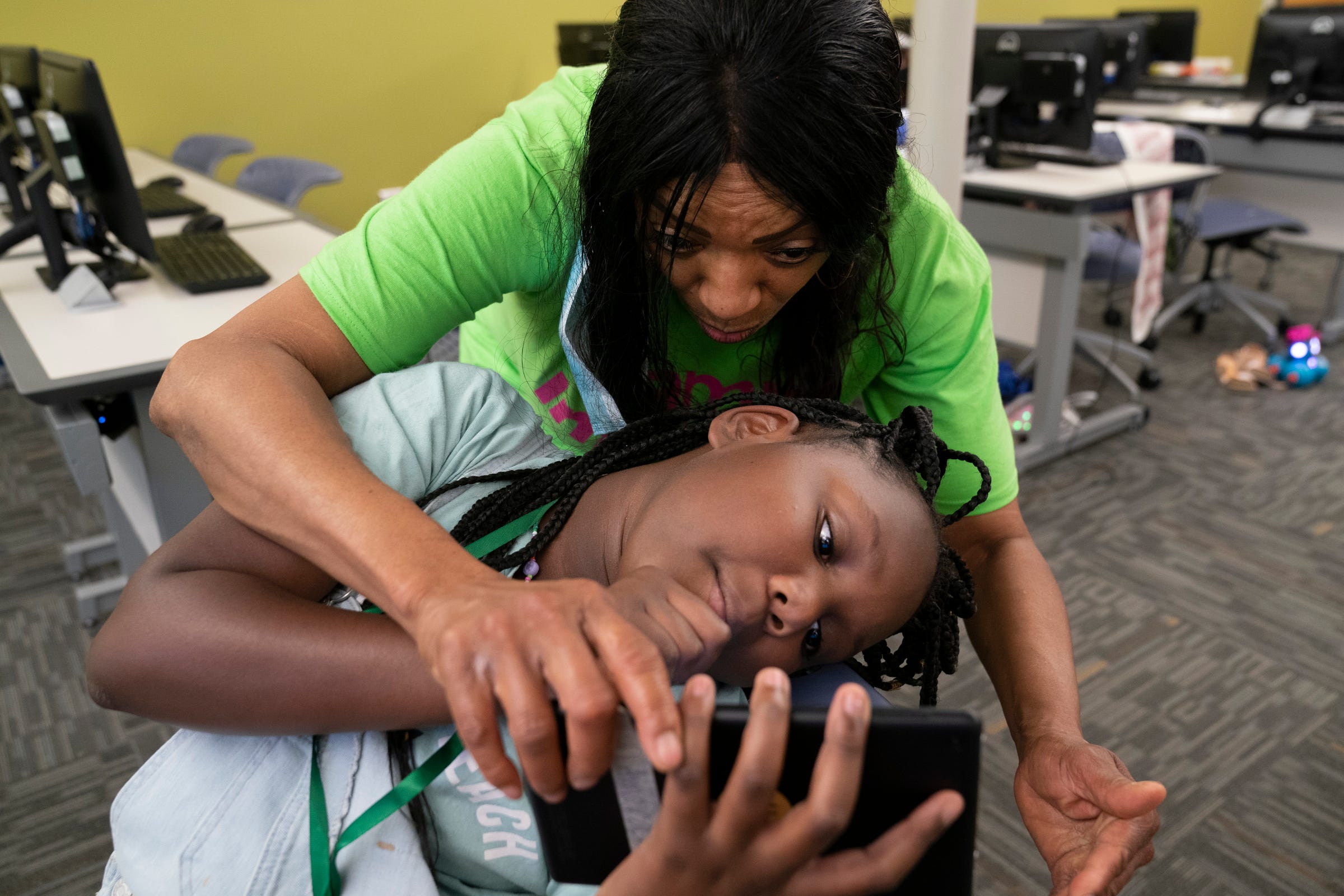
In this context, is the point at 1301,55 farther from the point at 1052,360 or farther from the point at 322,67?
the point at 322,67

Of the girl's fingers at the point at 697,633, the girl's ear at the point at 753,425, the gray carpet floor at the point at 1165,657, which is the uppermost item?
the girl's ear at the point at 753,425

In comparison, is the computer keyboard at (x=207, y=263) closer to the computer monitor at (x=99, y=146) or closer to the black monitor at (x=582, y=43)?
the computer monitor at (x=99, y=146)

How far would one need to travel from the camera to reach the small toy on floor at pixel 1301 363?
12.5 feet

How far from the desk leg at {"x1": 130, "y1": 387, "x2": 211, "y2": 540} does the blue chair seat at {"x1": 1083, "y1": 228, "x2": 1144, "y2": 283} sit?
3006 millimetres

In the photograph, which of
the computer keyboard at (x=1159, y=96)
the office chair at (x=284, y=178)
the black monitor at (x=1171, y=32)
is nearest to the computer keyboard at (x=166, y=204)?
the office chair at (x=284, y=178)

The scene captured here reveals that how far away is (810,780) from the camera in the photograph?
0.56 meters

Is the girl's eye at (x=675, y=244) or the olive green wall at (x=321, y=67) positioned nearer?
the girl's eye at (x=675, y=244)

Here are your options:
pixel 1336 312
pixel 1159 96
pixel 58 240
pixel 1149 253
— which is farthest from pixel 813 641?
pixel 1159 96

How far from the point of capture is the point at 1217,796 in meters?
1.88

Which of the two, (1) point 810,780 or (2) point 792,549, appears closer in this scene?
(1) point 810,780

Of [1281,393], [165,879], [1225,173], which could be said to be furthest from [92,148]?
[1225,173]

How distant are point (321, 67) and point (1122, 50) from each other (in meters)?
3.92

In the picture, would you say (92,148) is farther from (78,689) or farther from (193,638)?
(193,638)

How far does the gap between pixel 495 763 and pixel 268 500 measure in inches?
12.9
